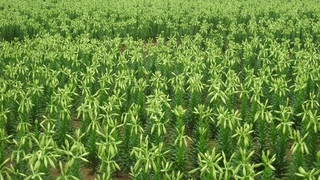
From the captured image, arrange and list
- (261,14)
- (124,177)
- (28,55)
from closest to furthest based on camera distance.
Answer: (124,177), (28,55), (261,14)

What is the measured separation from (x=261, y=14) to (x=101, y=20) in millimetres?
7388

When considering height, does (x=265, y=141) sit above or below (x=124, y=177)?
above

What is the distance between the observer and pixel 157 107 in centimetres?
512

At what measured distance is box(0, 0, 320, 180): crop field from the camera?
4.12m

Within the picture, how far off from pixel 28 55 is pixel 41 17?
7.29 metres

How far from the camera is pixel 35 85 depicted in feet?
20.9

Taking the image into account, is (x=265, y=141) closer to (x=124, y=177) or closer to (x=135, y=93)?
(x=124, y=177)

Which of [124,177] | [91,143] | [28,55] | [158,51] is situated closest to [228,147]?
[124,177]

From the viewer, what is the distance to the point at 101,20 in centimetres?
1478

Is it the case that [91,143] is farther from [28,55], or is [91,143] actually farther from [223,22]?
[223,22]

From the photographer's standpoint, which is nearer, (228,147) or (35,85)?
(228,147)

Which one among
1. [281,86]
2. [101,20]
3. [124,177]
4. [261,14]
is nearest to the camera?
[124,177]

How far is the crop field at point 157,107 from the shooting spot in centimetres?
412

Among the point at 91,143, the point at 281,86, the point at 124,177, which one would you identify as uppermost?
the point at 281,86
